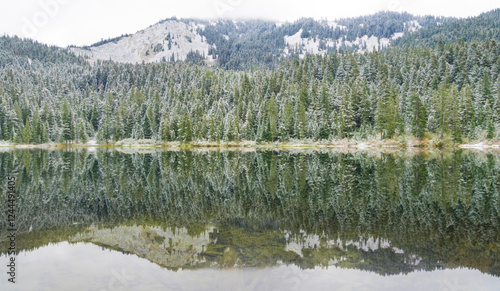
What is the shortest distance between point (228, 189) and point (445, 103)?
70495mm

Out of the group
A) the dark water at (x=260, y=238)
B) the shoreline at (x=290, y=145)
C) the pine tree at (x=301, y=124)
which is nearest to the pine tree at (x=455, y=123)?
the shoreline at (x=290, y=145)

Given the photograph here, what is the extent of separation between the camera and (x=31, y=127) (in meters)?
106

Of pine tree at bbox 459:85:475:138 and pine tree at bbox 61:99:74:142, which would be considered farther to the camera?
pine tree at bbox 61:99:74:142

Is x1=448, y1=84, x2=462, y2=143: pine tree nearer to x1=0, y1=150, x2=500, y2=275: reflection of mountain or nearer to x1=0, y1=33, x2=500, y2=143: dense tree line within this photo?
x1=0, y1=33, x2=500, y2=143: dense tree line

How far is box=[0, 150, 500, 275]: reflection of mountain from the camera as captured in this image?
36.2 feet

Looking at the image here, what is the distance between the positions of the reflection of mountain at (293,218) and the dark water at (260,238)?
0.06 metres

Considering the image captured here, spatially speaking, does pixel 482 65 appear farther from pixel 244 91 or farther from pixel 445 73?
pixel 244 91

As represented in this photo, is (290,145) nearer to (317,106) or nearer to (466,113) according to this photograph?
(317,106)

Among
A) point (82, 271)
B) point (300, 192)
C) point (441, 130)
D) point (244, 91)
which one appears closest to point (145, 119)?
point (244, 91)

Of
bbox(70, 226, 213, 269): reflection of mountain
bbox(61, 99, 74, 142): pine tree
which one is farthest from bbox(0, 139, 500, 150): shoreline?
bbox(70, 226, 213, 269): reflection of mountain

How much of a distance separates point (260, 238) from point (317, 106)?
83347mm

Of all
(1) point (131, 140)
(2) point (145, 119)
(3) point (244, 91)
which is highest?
(3) point (244, 91)

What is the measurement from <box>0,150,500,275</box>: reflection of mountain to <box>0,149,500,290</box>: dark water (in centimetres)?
6

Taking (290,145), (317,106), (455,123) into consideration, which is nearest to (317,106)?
(317,106)
